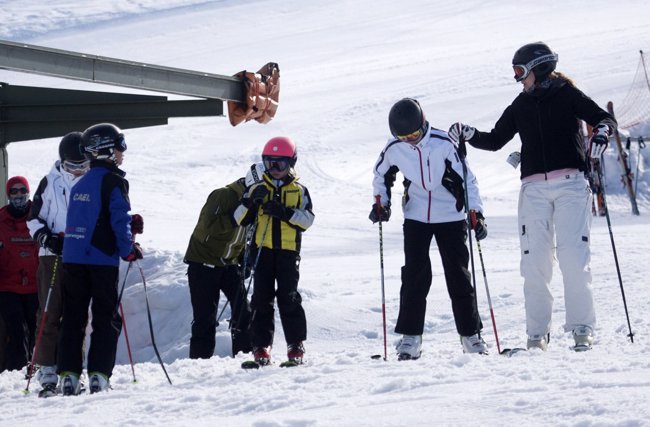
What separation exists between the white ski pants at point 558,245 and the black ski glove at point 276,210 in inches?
57.8

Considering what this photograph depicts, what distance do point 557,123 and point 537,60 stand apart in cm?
40

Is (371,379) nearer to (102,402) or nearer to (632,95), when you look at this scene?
(102,402)

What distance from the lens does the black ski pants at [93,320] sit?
649cm

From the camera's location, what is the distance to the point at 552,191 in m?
6.71

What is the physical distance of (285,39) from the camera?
5972 centimetres

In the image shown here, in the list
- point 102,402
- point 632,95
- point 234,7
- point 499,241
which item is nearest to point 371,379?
point 102,402

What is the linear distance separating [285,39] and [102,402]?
180 ft

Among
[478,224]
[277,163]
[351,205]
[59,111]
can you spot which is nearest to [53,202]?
[277,163]

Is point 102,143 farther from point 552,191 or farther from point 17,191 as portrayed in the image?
point 552,191

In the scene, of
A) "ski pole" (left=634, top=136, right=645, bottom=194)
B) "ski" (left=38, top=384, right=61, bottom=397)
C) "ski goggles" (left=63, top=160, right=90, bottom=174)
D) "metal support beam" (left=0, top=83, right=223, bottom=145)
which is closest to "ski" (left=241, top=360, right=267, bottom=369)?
"ski" (left=38, top=384, right=61, bottom=397)

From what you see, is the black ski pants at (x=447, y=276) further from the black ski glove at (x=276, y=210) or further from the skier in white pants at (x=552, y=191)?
the black ski glove at (x=276, y=210)

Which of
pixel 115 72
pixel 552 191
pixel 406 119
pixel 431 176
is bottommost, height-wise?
pixel 552 191

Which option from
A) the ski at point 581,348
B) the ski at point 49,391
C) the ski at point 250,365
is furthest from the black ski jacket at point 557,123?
the ski at point 49,391

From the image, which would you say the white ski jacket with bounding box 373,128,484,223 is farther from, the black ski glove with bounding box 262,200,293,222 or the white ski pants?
the black ski glove with bounding box 262,200,293,222
